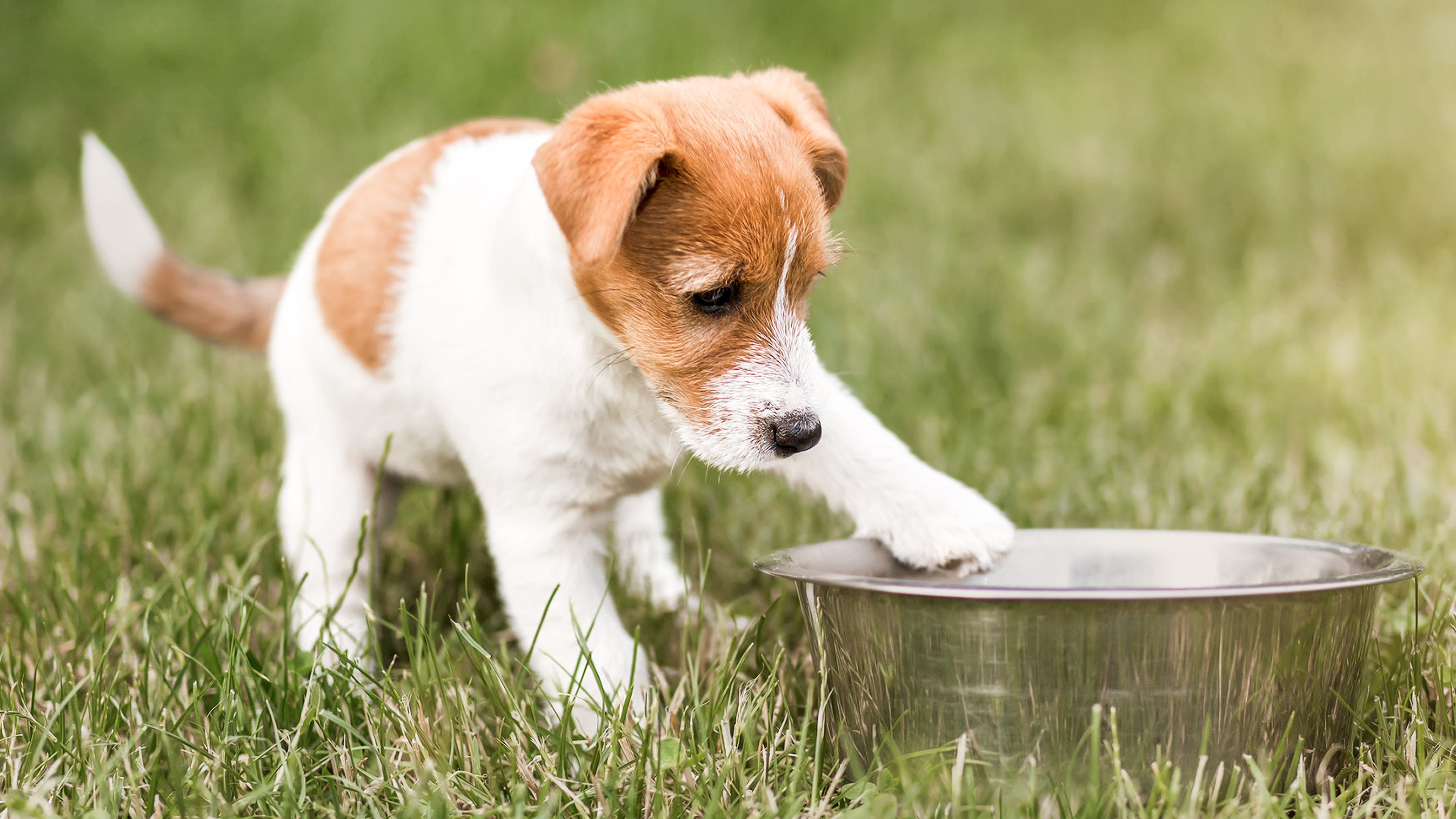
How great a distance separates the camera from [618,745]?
200 cm

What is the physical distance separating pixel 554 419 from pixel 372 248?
614mm

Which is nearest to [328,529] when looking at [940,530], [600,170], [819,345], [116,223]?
[116,223]

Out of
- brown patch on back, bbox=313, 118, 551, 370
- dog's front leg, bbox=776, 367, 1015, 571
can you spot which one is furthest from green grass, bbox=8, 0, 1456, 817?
brown patch on back, bbox=313, 118, 551, 370

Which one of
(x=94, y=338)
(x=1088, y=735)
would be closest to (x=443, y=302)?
(x=1088, y=735)

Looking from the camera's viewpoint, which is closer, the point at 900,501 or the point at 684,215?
the point at 684,215

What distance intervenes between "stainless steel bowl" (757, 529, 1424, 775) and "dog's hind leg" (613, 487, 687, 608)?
Result: 1.14 metres

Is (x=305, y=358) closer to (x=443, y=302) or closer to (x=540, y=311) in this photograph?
(x=443, y=302)

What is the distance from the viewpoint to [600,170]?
76.4 inches

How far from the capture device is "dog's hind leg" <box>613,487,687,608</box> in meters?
3.08

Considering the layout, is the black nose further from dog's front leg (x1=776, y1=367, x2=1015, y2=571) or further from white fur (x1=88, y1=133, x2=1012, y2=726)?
dog's front leg (x1=776, y1=367, x2=1015, y2=571)

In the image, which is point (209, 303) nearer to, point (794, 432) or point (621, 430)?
point (621, 430)

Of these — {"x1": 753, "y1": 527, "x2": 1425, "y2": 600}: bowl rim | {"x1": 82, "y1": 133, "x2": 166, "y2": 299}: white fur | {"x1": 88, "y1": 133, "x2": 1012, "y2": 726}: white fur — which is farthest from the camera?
{"x1": 82, "y1": 133, "x2": 166, "y2": 299}: white fur

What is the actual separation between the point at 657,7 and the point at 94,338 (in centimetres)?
385

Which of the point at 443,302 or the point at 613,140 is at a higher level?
the point at 613,140
